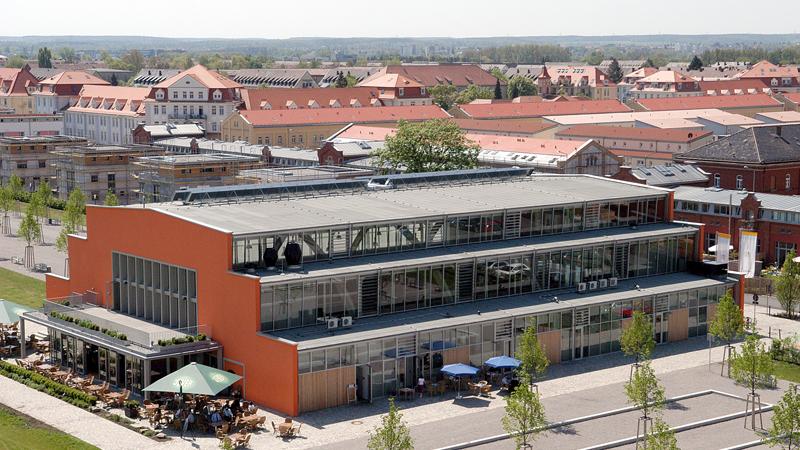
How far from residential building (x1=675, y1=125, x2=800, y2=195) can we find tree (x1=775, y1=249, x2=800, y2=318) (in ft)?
88.8

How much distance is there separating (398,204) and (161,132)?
7229 centimetres

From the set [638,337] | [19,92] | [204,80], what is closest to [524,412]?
[638,337]

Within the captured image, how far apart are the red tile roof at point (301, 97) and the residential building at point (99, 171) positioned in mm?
47501

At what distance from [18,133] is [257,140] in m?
29.5

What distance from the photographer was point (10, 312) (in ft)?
176

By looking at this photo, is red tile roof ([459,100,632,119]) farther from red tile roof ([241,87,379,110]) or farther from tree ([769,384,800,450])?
tree ([769,384,800,450])

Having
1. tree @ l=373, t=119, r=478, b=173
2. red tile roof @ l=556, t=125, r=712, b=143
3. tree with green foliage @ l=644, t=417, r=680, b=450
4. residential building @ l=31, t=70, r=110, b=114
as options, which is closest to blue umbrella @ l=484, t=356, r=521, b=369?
tree with green foliage @ l=644, t=417, r=680, b=450

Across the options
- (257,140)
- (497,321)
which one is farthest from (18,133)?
(497,321)

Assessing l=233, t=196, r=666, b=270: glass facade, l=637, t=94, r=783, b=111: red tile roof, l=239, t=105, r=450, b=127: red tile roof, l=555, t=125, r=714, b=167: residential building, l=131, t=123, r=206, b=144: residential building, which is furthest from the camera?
l=637, t=94, r=783, b=111: red tile roof

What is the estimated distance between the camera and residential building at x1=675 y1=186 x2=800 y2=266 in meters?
75.2

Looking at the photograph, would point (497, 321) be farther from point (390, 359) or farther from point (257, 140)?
point (257, 140)

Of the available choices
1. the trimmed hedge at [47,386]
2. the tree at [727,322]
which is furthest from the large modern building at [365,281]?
the tree at [727,322]

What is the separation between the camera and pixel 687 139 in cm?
12306

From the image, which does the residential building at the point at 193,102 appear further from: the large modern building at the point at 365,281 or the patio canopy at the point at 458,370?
the patio canopy at the point at 458,370
